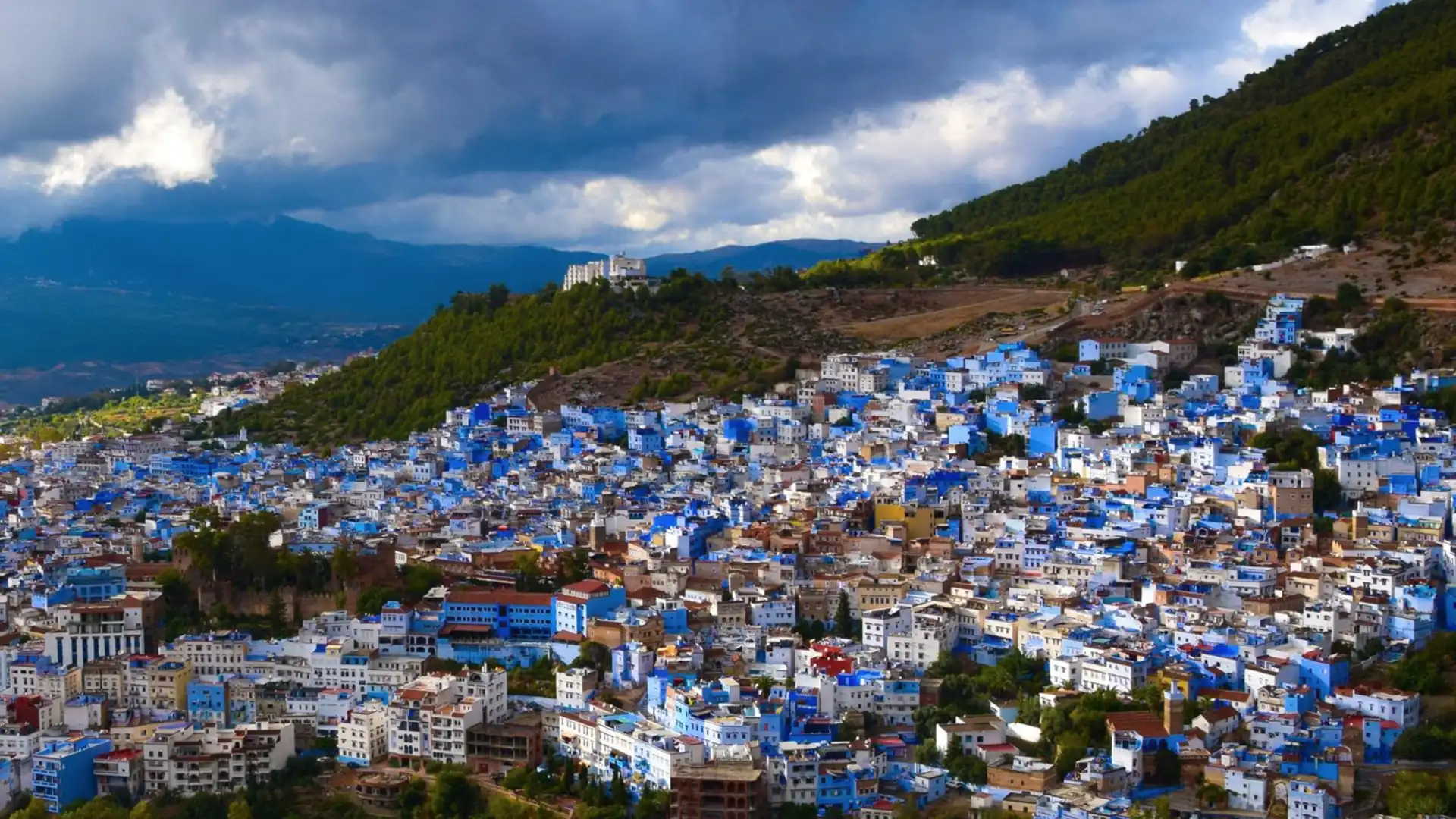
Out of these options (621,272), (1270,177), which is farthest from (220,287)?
(1270,177)

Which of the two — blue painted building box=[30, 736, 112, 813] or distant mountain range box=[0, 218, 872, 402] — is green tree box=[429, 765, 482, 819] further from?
distant mountain range box=[0, 218, 872, 402]

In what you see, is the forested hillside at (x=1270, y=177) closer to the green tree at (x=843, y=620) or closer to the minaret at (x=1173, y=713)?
the green tree at (x=843, y=620)

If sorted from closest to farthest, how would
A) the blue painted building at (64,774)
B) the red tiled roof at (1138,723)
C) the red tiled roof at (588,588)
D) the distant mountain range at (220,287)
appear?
the red tiled roof at (1138,723)
the blue painted building at (64,774)
the red tiled roof at (588,588)
the distant mountain range at (220,287)

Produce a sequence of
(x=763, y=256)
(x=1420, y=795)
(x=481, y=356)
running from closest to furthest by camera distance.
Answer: (x=1420, y=795) → (x=481, y=356) → (x=763, y=256)

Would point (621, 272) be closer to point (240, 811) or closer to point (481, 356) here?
point (481, 356)

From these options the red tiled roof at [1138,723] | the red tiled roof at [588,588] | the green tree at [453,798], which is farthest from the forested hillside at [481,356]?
the red tiled roof at [1138,723]

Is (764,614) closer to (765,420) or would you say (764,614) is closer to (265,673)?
(265,673)

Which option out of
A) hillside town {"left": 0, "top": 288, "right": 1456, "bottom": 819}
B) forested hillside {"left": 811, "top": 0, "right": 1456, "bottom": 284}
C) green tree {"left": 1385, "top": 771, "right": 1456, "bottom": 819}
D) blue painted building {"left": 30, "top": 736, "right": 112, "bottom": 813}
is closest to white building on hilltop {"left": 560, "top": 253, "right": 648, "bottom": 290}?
forested hillside {"left": 811, "top": 0, "right": 1456, "bottom": 284}
